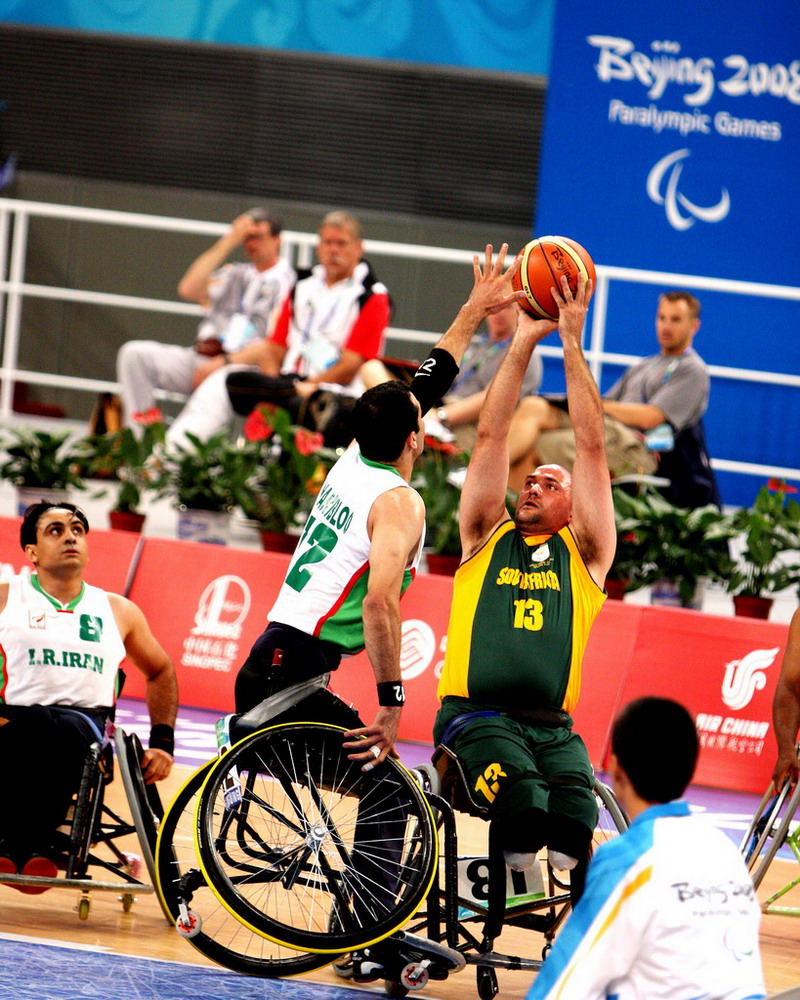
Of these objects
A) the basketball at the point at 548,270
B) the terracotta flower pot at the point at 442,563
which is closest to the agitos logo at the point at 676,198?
the terracotta flower pot at the point at 442,563

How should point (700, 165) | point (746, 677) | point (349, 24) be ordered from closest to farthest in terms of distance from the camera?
point (746, 677) < point (700, 165) < point (349, 24)

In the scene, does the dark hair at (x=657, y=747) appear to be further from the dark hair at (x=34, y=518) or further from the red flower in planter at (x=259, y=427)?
the red flower in planter at (x=259, y=427)

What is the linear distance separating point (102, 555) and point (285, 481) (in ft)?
3.32

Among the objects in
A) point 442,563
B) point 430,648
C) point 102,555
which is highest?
point 442,563

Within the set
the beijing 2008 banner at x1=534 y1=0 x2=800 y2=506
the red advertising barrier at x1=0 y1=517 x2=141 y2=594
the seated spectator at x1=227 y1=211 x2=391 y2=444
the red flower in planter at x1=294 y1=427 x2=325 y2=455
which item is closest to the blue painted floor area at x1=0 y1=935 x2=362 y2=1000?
the red advertising barrier at x1=0 y1=517 x2=141 y2=594

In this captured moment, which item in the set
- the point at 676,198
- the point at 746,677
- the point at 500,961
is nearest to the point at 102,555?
the point at 746,677

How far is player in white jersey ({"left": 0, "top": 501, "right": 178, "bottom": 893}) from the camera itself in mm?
4715

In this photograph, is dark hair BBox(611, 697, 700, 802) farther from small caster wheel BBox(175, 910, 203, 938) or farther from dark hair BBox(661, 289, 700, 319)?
dark hair BBox(661, 289, 700, 319)

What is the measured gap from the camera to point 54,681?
4.95 meters

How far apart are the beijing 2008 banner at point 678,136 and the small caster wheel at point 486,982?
778cm

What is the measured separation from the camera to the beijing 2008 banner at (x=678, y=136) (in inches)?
438

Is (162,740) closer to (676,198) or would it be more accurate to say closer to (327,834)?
(327,834)

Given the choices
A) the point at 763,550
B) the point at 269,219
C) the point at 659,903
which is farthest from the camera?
the point at 269,219

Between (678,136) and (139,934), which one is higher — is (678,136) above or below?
above
